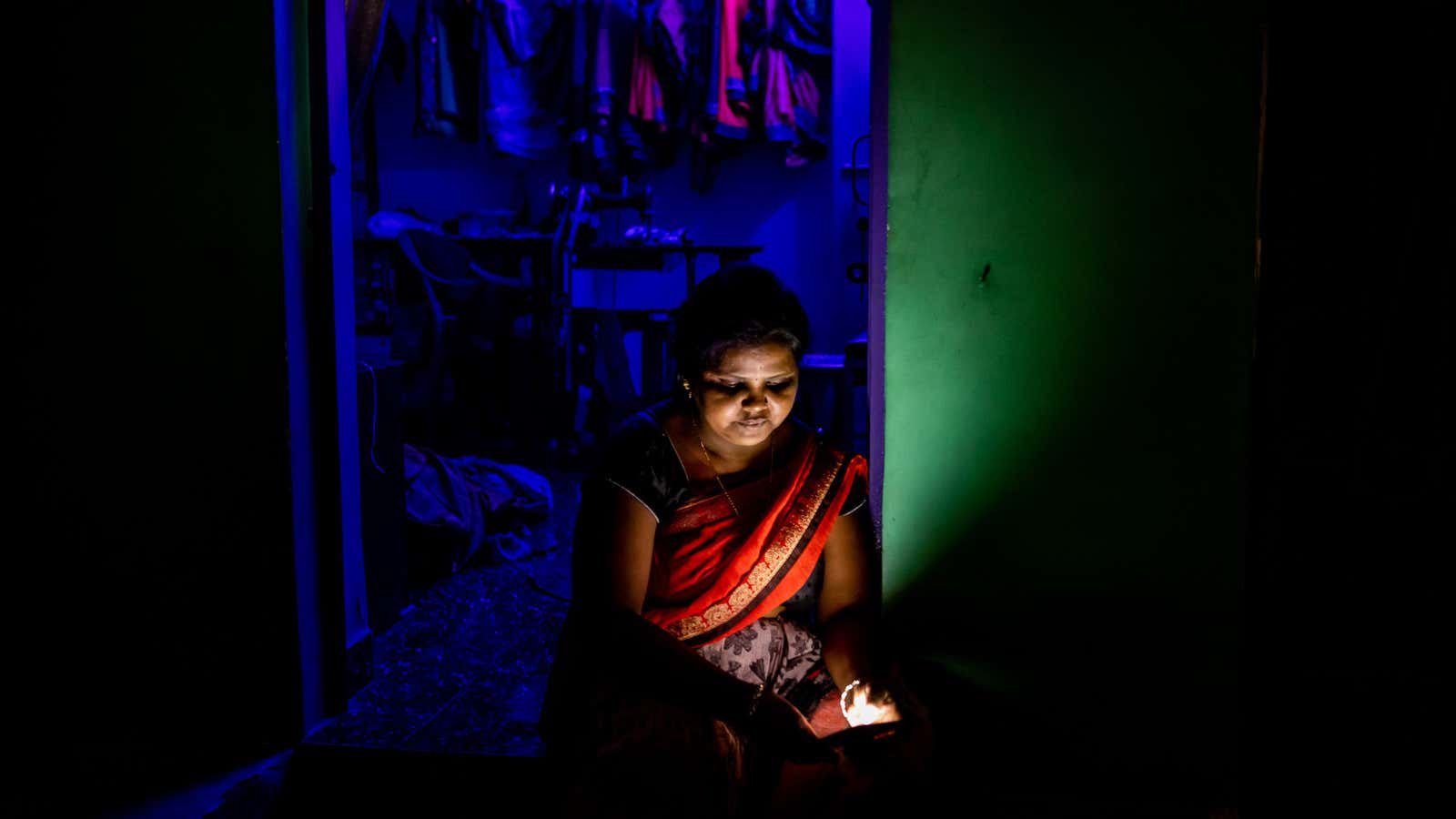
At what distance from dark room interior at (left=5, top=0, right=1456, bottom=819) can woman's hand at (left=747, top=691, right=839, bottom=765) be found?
104 mm

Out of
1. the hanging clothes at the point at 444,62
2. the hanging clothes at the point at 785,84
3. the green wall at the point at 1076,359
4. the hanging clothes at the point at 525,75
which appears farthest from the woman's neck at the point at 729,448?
the hanging clothes at the point at 444,62

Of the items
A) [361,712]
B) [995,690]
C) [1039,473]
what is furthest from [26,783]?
[1039,473]

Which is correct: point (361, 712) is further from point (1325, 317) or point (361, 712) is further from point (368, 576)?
point (1325, 317)

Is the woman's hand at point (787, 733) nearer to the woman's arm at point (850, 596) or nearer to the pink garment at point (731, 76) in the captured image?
the woman's arm at point (850, 596)

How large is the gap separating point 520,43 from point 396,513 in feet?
15.8

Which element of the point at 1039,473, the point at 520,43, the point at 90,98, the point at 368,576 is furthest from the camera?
the point at 520,43

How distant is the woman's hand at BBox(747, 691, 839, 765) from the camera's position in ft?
5.27

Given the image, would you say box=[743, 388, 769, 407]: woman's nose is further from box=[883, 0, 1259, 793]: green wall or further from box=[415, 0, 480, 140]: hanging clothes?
box=[415, 0, 480, 140]: hanging clothes

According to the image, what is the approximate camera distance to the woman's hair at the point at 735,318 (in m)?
1.75

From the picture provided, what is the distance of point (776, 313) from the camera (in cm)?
178

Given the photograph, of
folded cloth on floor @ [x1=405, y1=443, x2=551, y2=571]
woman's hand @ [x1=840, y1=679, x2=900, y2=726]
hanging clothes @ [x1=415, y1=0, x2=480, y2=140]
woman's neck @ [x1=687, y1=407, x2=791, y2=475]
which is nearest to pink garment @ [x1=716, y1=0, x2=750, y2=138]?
hanging clothes @ [x1=415, y1=0, x2=480, y2=140]

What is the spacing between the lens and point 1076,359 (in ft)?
6.10

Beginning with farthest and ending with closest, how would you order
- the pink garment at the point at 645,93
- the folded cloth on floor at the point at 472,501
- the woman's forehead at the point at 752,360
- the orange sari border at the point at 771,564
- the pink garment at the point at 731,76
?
the pink garment at the point at 645,93 < the pink garment at the point at 731,76 < the folded cloth on floor at the point at 472,501 < the orange sari border at the point at 771,564 < the woman's forehead at the point at 752,360

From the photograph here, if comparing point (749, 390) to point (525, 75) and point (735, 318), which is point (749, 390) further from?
point (525, 75)
